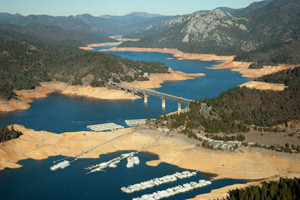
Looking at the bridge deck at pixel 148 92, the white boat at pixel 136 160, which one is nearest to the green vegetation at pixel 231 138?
the white boat at pixel 136 160

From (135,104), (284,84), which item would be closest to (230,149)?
(135,104)

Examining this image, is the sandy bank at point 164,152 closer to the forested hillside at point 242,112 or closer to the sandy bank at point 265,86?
the forested hillside at point 242,112

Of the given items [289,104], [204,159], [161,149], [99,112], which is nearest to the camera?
Answer: [204,159]

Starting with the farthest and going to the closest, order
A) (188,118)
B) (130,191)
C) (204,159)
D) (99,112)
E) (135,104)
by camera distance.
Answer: (135,104) → (99,112) → (188,118) → (204,159) → (130,191)

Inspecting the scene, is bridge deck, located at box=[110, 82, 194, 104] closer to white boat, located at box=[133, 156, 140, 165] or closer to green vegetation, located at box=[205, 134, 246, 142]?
green vegetation, located at box=[205, 134, 246, 142]

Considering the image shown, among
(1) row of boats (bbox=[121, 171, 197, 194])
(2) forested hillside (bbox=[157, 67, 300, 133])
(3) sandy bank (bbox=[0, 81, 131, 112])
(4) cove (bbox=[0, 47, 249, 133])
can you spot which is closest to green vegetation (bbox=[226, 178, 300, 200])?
(1) row of boats (bbox=[121, 171, 197, 194])

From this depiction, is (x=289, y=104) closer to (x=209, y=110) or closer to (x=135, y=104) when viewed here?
(x=209, y=110)
